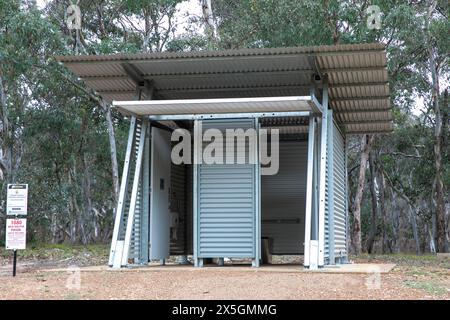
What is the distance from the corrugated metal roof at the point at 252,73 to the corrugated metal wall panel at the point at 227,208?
1176mm

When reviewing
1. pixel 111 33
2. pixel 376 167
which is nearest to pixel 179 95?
pixel 111 33

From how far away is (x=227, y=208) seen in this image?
13.1 metres

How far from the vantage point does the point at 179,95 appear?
14984mm

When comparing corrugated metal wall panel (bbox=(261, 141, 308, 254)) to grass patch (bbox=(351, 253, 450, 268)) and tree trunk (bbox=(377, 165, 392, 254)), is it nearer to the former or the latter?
grass patch (bbox=(351, 253, 450, 268))

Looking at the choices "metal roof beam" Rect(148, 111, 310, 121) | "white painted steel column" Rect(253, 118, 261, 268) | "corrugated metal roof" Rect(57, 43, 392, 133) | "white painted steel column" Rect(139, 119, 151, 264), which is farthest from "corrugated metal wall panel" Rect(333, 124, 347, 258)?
"white painted steel column" Rect(139, 119, 151, 264)

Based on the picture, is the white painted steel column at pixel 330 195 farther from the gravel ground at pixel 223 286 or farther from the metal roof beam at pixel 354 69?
the gravel ground at pixel 223 286

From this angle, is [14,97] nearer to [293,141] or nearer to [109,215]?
[109,215]

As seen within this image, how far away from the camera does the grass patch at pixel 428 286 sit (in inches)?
355

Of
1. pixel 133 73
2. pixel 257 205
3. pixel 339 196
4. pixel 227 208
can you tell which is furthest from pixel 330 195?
pixel 133 73

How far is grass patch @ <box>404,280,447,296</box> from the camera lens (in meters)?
9.03

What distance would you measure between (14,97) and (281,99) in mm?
20005

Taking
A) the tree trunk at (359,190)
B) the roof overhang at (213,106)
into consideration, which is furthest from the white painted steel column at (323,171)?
the tree trunk at (359,190)

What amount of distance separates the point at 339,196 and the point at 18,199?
6.76m

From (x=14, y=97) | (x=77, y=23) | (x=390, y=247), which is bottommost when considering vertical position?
(x=390, y=247)
